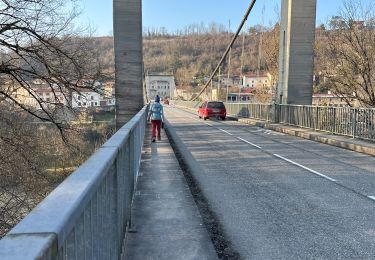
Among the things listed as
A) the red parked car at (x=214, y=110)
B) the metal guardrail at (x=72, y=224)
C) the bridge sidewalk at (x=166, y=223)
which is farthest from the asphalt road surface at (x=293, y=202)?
the red parked car at (x=214, y=110)

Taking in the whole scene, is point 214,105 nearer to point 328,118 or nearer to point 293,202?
point 328,118

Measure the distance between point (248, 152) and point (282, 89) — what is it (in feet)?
41.4

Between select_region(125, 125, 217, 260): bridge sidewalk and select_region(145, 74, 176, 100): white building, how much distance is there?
352 feet

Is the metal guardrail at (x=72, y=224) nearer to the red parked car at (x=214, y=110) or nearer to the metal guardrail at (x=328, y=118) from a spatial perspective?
the metal guardrail at (x=328, y=118)

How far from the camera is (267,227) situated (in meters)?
5.35

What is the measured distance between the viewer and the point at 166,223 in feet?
18.0

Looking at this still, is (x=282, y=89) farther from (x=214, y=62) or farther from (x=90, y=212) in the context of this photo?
(x=214, y=62)

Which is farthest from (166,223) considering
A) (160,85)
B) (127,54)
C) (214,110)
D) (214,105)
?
(160,85)

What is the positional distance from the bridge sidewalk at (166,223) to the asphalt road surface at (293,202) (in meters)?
0.36

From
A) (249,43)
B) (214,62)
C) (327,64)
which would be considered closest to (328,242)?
(327,64)

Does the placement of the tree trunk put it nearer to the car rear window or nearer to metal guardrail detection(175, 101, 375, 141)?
metal guardrail detection(175, 101, 375, 141)

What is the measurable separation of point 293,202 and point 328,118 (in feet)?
42.6

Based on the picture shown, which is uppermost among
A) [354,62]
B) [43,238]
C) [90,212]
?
[354,62]

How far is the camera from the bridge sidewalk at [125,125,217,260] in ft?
14.5
